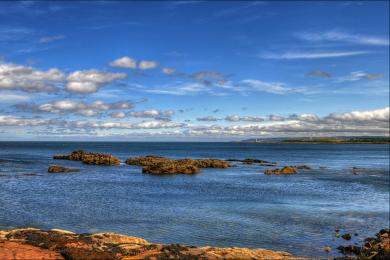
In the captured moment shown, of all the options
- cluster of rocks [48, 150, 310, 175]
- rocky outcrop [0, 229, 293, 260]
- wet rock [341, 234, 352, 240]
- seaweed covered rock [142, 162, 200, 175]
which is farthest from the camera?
cluster of rocks [48, 150, 310, 175]

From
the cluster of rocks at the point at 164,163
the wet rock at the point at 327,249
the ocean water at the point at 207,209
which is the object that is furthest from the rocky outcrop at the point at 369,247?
the cluster of rocks at the point at 164,163

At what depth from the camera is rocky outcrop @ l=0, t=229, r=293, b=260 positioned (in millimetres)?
21203

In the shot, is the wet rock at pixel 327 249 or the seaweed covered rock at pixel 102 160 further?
the seaweed covered rock at pixel 102 160

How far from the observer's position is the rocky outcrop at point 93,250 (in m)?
21.2

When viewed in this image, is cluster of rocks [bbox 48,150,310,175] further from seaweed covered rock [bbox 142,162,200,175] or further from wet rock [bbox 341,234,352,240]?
wet rock [bbox 341,234,352,240]

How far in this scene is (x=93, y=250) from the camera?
22.6m

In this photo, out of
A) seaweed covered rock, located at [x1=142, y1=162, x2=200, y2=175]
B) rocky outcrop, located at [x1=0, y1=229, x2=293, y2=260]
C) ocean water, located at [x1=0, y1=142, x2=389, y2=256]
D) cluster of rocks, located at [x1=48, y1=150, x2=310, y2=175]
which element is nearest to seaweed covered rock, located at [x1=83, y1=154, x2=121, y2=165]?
cluster of rocks, located at [x1=48, y1=150, x2=310, y2=175]

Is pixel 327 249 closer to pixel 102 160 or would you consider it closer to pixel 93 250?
pixel 93 250

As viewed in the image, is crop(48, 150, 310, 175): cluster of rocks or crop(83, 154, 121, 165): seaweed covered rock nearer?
crop(48, 150, 310, 175): cluster of rocks

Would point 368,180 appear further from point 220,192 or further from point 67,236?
point 67,236

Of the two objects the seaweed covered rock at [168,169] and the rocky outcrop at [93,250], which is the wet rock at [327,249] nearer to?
the rocky outcrop at [93,250]

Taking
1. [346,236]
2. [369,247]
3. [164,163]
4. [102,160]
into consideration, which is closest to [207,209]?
[346,236]

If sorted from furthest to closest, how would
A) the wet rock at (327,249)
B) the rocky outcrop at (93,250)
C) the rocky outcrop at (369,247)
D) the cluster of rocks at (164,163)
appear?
the cluster of rocks at (164,163) → the wet rock at (327,249) → the rocky outcrop at (369,247) → the rocky outcrop at (93,250)

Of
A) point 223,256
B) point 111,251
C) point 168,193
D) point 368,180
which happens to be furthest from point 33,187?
point 368,180
